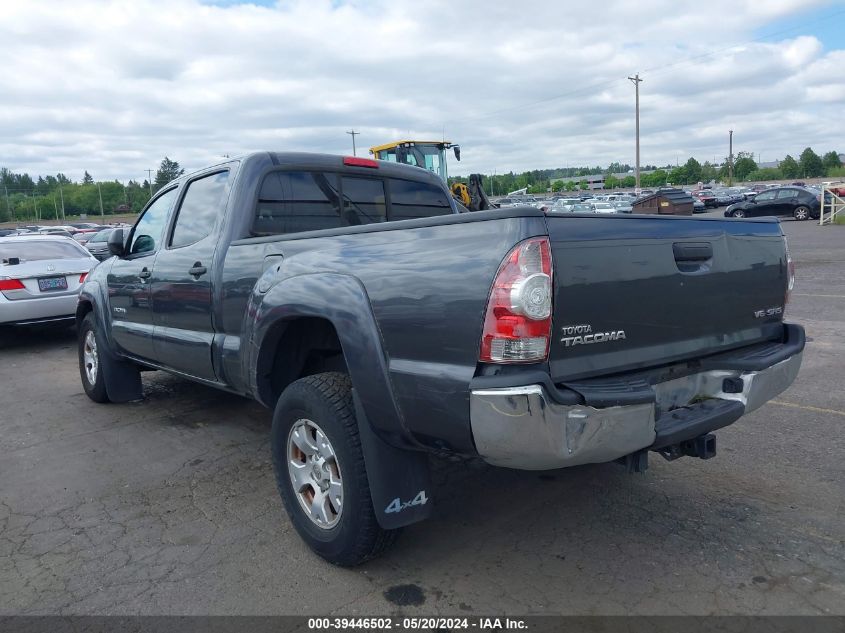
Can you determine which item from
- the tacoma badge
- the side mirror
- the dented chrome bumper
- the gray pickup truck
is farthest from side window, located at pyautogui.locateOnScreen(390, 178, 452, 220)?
the dented chrome bumper

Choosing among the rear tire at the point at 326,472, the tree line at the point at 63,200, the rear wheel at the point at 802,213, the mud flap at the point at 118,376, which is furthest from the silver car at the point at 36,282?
the tree line at the point at 63,200

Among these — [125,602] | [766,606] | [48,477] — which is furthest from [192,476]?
[766,606]

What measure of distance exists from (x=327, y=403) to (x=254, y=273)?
3.39ft

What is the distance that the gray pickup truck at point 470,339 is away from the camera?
257 centimetres

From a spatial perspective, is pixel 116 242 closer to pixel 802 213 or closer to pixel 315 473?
pixel 315 473

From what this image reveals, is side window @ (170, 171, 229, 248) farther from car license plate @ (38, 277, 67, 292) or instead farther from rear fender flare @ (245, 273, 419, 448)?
car license plate @ (38, 277, 67, 292)

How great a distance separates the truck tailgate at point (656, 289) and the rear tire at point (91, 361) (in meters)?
4.77

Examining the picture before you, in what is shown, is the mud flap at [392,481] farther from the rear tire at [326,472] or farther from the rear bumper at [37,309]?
the rear bumper at [37,309]

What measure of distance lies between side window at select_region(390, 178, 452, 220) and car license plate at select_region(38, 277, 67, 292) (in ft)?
21.6

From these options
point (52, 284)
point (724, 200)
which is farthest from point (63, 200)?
point (52, 284)

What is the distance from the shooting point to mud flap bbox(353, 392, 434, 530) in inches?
118

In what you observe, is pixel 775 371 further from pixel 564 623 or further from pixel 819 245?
pixel 819 245

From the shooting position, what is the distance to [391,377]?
2.89m

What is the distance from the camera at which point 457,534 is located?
3658mm
